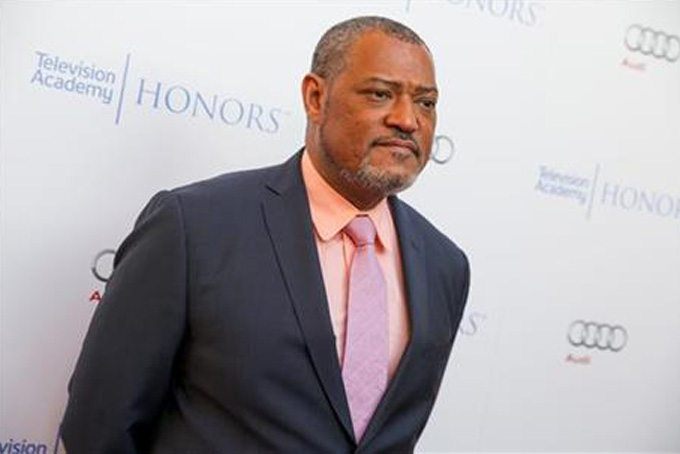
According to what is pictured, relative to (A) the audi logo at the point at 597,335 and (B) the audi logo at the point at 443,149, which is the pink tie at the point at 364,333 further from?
(A) the audi logo at the point at 597,335

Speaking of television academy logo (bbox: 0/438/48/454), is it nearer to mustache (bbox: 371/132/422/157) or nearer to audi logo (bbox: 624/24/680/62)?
mustache (bbox: 371/132/422/157)

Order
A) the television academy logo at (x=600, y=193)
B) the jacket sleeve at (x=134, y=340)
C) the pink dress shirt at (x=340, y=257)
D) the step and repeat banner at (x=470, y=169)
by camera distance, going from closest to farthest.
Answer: the jacket sleeve at (x=134, y=340) → the pink dress shirt at (x=340, y=257) → the step and repeat banner at (x=470, y=169) → the television academy logo at (x=600, y=193)

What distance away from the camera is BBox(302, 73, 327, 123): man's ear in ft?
4.36

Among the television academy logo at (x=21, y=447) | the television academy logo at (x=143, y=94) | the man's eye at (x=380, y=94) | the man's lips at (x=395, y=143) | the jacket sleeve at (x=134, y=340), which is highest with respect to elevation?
the man's eye at (x=380, y=94)

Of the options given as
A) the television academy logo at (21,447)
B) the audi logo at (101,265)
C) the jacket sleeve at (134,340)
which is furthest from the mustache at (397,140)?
the television academy logo at (21,447)

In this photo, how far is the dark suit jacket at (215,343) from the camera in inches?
47.4

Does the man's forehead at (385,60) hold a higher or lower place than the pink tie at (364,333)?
higher

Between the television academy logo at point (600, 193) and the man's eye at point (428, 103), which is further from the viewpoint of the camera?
the television academy logo at point (600, 193)

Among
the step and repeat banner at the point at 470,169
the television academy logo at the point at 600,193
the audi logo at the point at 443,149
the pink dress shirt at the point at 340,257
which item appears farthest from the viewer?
the television academy logo at the point at 600,193

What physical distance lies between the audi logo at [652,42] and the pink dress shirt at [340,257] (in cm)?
93

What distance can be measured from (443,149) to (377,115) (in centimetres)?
56

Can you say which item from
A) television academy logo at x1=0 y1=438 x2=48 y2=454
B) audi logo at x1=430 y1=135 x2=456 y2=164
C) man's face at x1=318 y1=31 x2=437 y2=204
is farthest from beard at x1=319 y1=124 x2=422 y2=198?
television academy logo at x1=0 y1=438 x2=48 y2=454

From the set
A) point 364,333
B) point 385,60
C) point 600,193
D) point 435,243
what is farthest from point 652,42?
point 364,333

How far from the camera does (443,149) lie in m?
1.82
